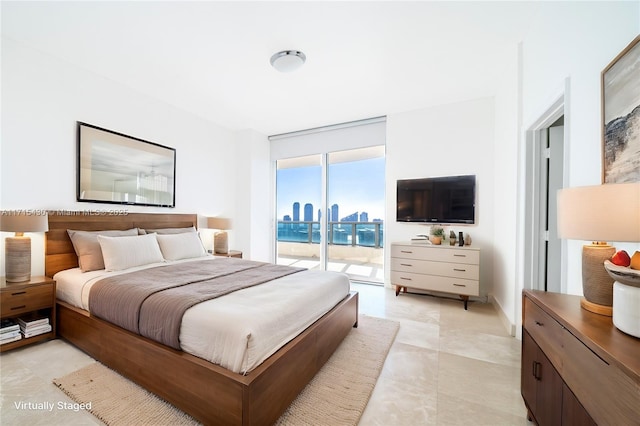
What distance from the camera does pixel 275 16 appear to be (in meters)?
2.10

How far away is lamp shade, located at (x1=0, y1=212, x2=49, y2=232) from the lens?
217 centimetres

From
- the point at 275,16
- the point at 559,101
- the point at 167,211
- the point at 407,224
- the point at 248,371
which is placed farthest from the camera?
the point at 407,224

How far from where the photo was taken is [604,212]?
0.91 metres

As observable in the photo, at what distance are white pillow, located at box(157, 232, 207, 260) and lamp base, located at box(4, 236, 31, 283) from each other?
3.55ft

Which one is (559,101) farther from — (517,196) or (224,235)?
(224,235)

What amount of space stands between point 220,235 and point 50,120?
2.32 meters

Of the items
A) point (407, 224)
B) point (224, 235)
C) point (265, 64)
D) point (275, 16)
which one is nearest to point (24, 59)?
point (265, 64)

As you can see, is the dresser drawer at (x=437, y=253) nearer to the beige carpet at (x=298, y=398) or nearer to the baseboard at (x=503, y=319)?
the baseboard at (x=503, y=319)

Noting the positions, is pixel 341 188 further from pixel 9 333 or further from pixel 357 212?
pixel 9 333

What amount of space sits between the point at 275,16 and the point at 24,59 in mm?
2476

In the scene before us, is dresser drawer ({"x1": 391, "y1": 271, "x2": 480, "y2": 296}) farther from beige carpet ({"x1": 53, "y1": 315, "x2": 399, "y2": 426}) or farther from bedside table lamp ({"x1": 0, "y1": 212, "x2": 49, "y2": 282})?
bedside table lamp ({"x1": 0, "y1": 212, "x2": 49, "y2": 282})

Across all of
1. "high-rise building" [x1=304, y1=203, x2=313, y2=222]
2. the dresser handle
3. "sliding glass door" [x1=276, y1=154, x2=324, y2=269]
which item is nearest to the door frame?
the dresser handle

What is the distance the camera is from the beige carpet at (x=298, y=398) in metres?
1.47

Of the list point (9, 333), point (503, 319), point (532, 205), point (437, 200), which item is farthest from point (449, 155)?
point (9, 333)
